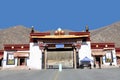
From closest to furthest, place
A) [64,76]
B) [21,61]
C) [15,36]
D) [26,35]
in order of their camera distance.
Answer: [64,76] < [21,61] < [15,36] < [26,35]

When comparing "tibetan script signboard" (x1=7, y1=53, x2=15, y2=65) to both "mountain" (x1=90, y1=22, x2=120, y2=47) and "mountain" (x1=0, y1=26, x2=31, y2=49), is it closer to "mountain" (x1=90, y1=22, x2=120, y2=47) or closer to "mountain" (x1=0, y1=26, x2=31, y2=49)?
"mountain" (x1=0, y1=26, x2=31, y2=49)

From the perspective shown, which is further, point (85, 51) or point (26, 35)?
point (26, 35)

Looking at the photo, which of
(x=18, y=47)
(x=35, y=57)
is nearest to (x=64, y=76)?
(x=35, y=57)

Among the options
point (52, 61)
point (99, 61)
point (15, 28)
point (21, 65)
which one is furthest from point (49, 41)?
point (15, 28)

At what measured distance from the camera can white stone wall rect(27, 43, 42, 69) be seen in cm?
5319

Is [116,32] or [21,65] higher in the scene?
[116,32]

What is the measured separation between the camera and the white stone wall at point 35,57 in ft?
174

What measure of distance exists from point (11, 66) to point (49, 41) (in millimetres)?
10159

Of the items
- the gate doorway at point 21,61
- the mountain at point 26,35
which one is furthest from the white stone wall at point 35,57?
the mountain at point 26,35

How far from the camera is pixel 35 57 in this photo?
5362cm

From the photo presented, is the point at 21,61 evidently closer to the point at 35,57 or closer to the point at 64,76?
the point at 35,57

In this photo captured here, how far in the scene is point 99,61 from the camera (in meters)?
54.0

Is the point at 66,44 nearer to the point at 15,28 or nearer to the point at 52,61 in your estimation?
the point at 52,61

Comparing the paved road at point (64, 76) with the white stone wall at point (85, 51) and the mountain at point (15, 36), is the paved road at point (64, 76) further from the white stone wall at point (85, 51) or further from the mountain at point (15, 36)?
the mountain at point (15, 36)
